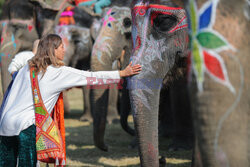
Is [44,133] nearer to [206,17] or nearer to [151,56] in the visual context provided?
[151,56]

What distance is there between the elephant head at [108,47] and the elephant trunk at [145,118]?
1.48m

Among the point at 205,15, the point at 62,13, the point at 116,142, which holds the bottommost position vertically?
the point at 116,142

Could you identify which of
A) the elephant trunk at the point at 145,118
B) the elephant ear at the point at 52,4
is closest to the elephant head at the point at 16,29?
the elephant ear at the point at 52,4

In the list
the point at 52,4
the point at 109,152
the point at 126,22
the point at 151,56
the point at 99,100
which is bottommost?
the point at 109,152

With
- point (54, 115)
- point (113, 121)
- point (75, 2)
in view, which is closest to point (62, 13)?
point (75, 2)

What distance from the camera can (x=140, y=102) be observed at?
2727 mm

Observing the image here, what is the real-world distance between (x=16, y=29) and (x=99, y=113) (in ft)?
9.86

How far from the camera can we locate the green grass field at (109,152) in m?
4.26

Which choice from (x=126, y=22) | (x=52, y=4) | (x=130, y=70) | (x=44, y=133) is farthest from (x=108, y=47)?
(x=52, y=4)

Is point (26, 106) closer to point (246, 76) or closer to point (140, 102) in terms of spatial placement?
point (140, 102)

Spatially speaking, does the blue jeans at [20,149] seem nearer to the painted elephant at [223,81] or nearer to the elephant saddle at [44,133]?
the elephant saddle at [44,133]

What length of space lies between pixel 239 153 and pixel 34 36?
547 centimetres

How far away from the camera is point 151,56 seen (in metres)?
2.89

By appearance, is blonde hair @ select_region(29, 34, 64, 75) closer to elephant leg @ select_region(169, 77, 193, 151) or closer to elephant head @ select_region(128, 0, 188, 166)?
elephant head @ select_region(128, 0, 188, 166)
